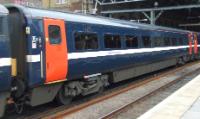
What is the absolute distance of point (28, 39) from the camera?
10.2 m

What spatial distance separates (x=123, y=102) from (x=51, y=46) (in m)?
3.72

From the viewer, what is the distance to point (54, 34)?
11297mm

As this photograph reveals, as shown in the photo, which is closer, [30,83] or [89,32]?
[30,83]

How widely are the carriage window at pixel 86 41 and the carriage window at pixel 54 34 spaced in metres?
1.09

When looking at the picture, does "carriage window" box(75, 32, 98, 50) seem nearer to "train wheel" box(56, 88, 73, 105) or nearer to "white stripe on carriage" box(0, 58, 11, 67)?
"train wheel" box(56, 88, 73, 105)

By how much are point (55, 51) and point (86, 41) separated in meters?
2.14

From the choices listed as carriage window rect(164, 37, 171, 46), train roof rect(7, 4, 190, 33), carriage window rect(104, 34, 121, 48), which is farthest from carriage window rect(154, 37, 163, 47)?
carriage window rect(104, 34, 121, 48)

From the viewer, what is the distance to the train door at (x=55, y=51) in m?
10.9

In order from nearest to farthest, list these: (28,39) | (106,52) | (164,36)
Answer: (28,39), (106,52), (164,36)

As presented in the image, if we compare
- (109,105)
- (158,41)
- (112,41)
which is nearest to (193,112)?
(109,105)

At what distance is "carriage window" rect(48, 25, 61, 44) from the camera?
1112cm

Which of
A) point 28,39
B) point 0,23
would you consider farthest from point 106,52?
point 0,23

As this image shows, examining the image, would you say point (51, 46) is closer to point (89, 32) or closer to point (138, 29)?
→ point (89, 32)

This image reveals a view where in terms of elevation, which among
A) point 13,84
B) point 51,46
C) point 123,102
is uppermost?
point 51,46
